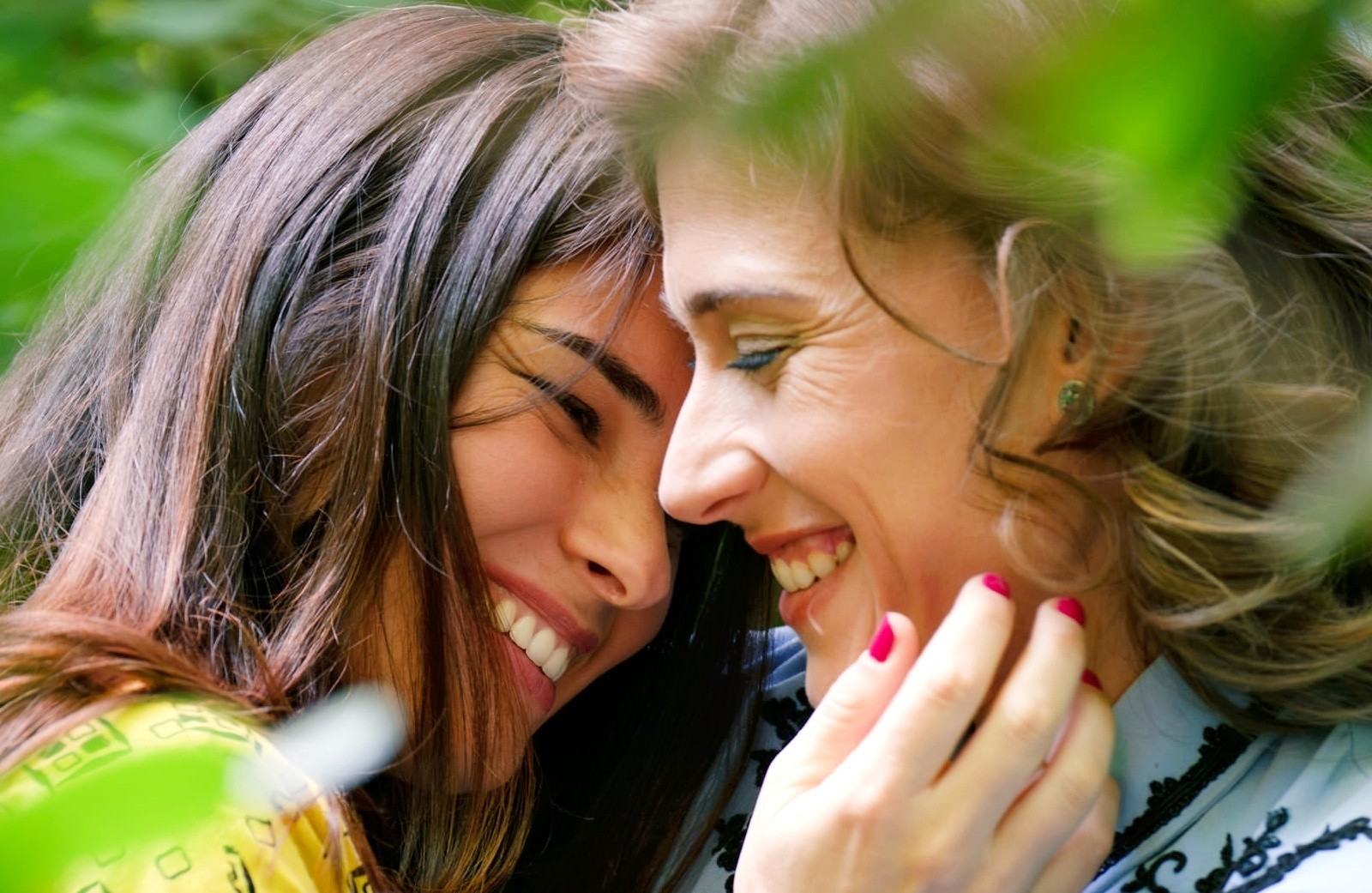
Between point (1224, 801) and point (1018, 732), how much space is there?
1.14 ft

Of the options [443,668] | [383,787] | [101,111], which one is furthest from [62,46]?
[383,787]

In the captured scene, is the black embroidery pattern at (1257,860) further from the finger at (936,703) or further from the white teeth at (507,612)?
the white teeth at (507,612)

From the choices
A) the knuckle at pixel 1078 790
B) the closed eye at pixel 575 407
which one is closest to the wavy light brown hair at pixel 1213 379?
the knuckle at pixel 1078 790

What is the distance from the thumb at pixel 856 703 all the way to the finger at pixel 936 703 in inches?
1.7

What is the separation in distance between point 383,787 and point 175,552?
0.54 m

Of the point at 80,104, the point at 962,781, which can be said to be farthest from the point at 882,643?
the point at 80,104

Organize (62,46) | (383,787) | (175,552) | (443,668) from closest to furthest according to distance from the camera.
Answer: (62,46) → (175,552) → (443,668) → (383,787)

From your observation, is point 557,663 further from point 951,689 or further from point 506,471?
point 951,689

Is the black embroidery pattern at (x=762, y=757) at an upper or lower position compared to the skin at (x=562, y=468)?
lower

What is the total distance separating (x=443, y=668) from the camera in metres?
1.88

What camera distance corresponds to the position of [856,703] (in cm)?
154

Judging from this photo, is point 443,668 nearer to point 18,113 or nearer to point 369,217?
point 369,217

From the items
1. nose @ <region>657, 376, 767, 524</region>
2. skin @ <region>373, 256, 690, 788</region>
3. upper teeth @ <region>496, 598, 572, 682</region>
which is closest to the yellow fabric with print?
skin @ <region>373, 256, 690, 788</region>

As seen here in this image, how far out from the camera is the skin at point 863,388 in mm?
1515
